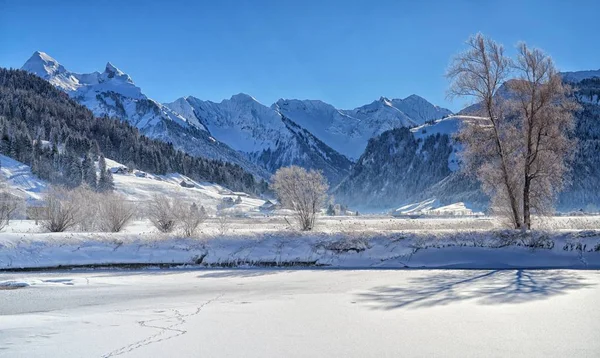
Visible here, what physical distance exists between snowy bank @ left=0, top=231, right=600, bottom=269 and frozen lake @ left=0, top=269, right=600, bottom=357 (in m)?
4.98

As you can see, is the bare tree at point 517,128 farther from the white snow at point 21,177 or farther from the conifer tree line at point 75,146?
the conifer tree line at point 75,146

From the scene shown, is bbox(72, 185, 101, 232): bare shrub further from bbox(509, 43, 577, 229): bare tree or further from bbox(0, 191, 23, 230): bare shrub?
bbox(509, 43, 577, 229): bare tree

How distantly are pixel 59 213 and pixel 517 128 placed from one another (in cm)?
3579

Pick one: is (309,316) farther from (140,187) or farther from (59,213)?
(140,187)

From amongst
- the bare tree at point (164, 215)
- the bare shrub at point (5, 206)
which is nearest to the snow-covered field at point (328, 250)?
the bare tree at point (164, 215)

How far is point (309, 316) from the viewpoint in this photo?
13.2 metres

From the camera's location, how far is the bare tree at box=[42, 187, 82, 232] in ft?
124

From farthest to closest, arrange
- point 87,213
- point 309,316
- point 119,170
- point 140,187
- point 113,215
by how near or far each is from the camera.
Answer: point 119,170, point 140,187, point 87,213, point 113,215, point 309,316

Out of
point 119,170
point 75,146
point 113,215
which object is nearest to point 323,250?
point 113,215

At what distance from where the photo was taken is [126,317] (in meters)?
13.4

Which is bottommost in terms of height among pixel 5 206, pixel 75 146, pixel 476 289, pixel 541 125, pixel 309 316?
pixel 309 316

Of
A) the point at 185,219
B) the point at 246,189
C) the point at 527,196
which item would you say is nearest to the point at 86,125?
the point at 246,189

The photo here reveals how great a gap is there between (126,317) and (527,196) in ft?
86.2

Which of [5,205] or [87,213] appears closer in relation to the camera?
[5,205]
